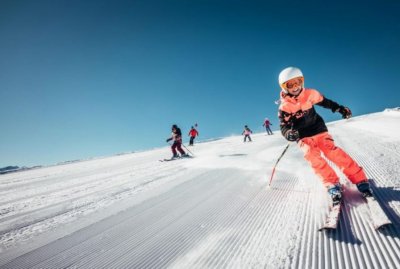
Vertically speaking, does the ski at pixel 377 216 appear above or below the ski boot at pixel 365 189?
below

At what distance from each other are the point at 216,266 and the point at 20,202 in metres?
5.89

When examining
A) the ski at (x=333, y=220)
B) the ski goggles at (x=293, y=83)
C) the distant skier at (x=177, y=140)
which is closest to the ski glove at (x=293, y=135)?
the ski goggles at (x=293, y=83)

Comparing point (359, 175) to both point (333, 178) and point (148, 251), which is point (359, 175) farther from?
point (148, 251)

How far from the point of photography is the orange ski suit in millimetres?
3369

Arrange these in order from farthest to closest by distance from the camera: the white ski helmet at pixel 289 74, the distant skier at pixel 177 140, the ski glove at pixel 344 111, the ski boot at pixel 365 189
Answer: the distant skier at pixel 177 140, the ski glove at pixel 344 111, the white ski helmet at pixel 289 74, the ski boot at pixel 365 189

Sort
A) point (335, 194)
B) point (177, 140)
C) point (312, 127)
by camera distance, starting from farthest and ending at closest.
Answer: point (177, 140)
point (312, 127)
point (335, 194)

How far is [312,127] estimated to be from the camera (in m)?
3.65

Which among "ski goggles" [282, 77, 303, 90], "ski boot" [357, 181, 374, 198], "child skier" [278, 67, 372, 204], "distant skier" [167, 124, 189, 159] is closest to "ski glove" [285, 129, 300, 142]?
"child skier" [278, 67, 372, 204]

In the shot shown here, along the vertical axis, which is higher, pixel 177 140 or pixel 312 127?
pixel 177 140

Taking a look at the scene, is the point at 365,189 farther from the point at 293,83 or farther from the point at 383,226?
the point at 293,83

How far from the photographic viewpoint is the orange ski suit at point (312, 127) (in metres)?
3.37

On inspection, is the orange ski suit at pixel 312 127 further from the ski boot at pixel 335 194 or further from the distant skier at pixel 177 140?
the distant skier at pixel 177 140

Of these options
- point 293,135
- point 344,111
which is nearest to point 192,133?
point 344,111

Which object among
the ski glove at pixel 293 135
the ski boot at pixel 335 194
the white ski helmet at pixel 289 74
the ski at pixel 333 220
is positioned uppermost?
the white ski helmet at pixel 289 74
